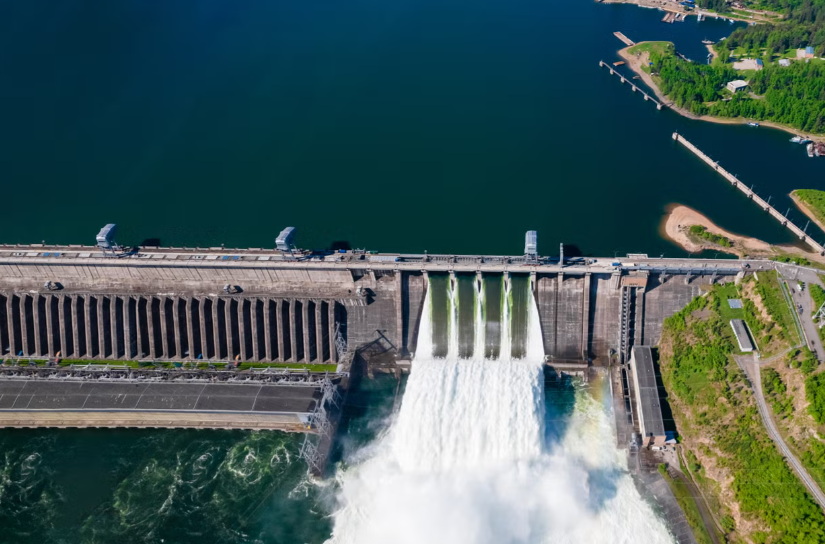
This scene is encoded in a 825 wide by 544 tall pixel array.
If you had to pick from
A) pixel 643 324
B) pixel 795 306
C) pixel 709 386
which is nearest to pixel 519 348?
pixel 643 324

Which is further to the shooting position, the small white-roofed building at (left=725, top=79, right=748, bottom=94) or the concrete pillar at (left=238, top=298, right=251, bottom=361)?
the small white-roofed building at (left=725, top=79, right=748, bottom=94)

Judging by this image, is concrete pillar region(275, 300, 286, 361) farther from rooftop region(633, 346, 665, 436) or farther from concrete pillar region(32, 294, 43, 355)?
rooftop region(633, 346, 665, 436)

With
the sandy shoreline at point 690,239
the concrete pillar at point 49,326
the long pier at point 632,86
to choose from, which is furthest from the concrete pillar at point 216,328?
the long pier at point 632,86

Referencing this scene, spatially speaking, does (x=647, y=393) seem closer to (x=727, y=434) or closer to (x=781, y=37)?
(x=727, y=434)

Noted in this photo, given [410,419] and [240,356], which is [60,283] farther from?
[410,419]

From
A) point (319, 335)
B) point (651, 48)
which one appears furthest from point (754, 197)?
point (319, 335)

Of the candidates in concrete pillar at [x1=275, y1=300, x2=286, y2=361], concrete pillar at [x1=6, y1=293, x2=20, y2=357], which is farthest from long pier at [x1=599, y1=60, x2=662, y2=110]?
concrete pillar at [x1=6, y1=293, x2=20, y2=357]
